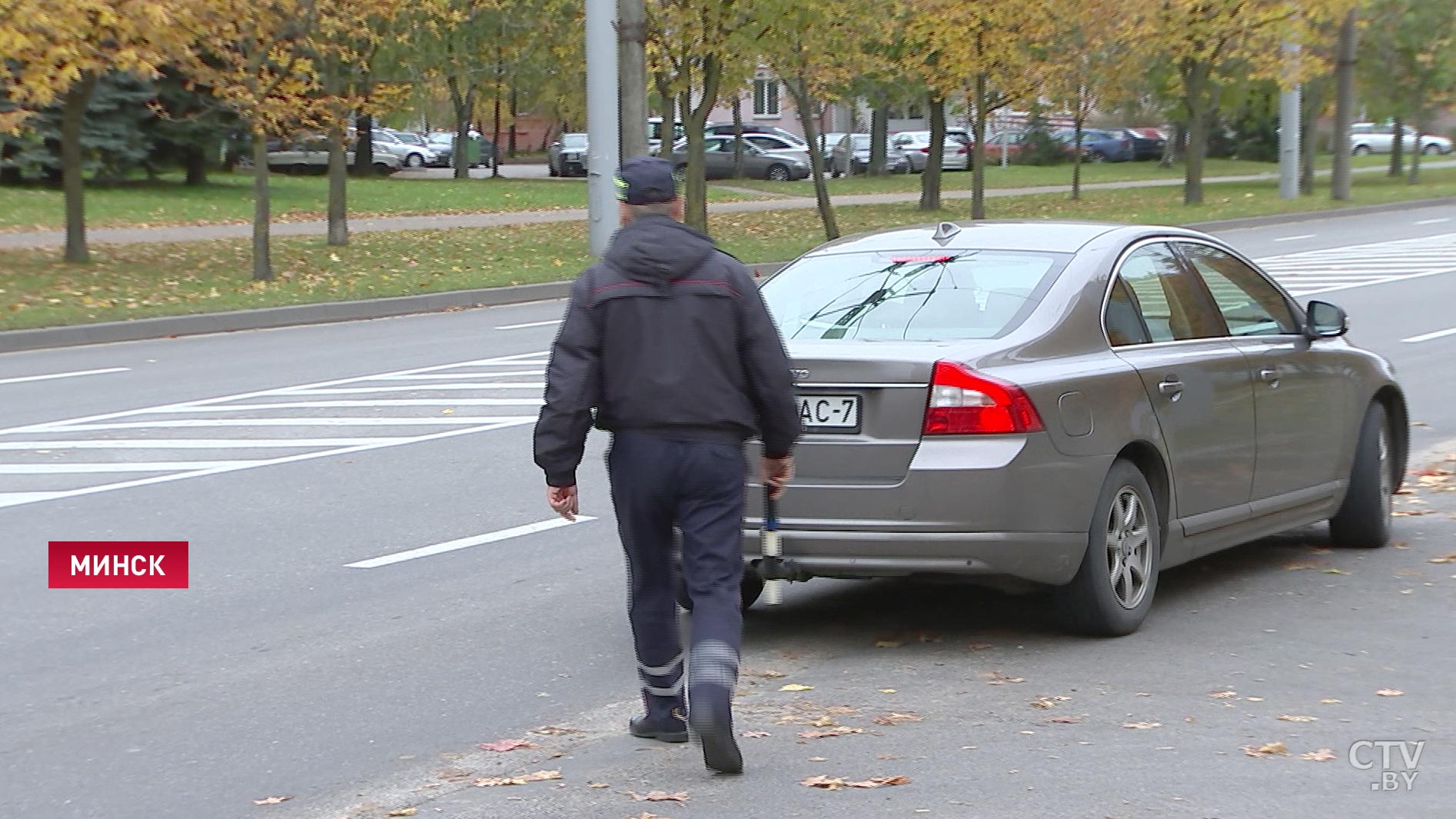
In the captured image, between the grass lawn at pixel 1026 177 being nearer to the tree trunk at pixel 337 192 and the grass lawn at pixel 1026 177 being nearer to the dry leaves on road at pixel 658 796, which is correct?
the tree trunk at pixel 337 192

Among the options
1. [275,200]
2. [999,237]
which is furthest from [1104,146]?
[999,237]

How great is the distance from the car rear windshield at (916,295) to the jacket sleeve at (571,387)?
182 cm

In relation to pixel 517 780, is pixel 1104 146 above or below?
above

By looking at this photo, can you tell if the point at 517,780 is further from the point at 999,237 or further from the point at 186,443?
the point at 186,443

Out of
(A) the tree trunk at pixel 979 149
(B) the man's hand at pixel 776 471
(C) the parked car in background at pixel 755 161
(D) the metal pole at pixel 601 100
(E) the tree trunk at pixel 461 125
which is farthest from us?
(C) the parked car in background at pixel 755 161

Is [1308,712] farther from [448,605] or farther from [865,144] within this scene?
[865,144]

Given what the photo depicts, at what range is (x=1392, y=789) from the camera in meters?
5.18

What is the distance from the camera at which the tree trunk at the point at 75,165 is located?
2527cm

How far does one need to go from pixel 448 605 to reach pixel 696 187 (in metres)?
22.4

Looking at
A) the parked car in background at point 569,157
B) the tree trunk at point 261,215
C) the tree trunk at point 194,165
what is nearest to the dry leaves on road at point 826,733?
the tree trunk at point 261,215

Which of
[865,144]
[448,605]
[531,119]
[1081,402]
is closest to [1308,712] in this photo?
[1081,402]

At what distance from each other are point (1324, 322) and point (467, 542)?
13.6 ft

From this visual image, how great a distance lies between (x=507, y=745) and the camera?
5.82 m

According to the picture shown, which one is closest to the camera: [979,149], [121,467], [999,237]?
[999,237]
